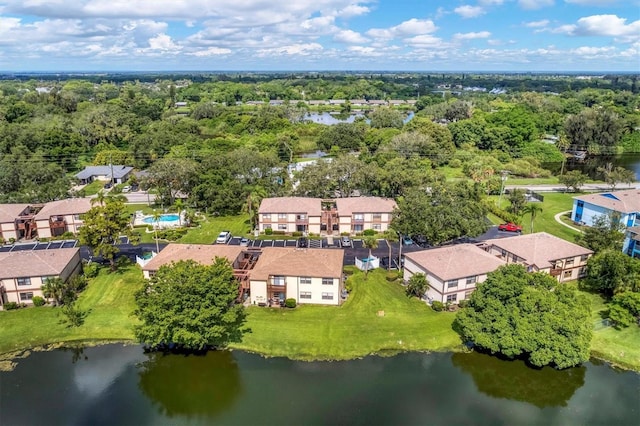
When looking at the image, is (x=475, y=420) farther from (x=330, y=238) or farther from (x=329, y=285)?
(x=330, y=238)

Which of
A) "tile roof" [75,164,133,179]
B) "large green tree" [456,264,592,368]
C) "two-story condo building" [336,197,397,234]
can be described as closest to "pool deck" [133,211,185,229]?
"two-story condo building" [336,197,397,234]

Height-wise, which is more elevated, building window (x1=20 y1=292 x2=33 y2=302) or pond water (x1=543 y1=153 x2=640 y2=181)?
pond water (x1=543 y1=153 x2=640 y2=181)

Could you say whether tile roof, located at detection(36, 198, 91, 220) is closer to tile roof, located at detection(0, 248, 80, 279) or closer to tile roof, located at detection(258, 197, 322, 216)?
tile roof, located at detection(0, 248, 80, 279)

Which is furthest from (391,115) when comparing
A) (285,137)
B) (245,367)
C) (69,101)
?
(245,367)

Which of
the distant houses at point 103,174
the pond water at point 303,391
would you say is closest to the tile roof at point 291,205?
the pond water at point 303,391

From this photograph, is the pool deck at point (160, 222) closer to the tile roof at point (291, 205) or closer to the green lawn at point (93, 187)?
the tile roof at point (291, 205)

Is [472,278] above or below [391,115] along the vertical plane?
below

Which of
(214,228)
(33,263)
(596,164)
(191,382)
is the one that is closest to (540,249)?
(191,382)
